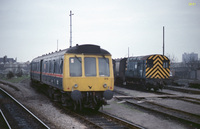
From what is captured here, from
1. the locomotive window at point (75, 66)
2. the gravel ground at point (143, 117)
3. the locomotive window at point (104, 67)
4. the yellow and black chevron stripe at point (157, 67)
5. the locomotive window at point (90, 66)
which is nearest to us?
the gravel ground at point (143, 117)

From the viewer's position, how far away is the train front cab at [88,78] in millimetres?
10781

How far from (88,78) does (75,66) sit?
2.74 ft

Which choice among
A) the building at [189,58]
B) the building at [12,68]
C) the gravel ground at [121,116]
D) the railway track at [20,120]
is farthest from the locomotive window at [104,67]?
the building at [189,58]

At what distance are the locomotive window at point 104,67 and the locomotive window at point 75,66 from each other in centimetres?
102

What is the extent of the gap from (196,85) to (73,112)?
16.8 metres

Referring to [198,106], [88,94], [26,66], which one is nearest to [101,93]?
[88,94]

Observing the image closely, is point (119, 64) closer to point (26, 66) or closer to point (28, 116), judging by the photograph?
point (28, 116)

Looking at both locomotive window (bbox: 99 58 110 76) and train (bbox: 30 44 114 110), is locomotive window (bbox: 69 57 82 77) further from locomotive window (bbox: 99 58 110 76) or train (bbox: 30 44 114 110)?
locomotive window (bbox: 99 58 110 76)

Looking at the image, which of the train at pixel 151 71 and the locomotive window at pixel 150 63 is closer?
the train at pixel 151 71

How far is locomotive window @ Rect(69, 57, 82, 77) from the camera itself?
10922 millimetres

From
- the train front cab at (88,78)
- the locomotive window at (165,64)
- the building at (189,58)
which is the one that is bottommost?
the train front cab at (88,78)

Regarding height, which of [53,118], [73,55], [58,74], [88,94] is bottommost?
[53,118]

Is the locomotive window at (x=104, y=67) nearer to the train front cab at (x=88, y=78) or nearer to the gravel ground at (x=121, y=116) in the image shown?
the train front cab at (x=88, y=78)

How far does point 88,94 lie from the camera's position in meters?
10.9
